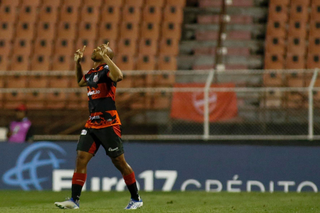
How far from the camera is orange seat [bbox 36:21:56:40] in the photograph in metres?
15.6

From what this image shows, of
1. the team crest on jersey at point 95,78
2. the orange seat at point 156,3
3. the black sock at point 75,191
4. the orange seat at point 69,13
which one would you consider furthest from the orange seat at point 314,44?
the black sock at point 75,191

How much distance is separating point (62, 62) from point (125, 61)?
1.67 metres

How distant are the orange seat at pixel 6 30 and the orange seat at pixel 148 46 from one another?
3.62 metres

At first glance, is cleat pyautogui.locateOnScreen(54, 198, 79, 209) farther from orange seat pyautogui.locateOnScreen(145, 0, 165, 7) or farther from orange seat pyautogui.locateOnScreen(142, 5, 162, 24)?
orange seat pyautogui.locateOnScreen(145, 0, 165, 7)

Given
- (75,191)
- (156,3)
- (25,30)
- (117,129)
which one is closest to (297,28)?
(156,3)

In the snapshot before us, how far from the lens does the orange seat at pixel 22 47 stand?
607 inches

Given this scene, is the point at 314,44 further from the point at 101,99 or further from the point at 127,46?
the point at 101,99

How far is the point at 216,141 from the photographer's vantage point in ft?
37.8

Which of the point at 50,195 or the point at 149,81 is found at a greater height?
the point at 149,81

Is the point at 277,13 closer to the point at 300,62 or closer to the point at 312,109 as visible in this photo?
the point at 300,62

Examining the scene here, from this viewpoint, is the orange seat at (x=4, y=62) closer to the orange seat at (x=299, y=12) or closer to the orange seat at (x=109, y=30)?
the orange seat at (x=109, y=30)

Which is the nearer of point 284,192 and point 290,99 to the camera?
point 284,192

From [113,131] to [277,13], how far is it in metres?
10.4

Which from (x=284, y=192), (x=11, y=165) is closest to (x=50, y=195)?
(x=11, y=165)
